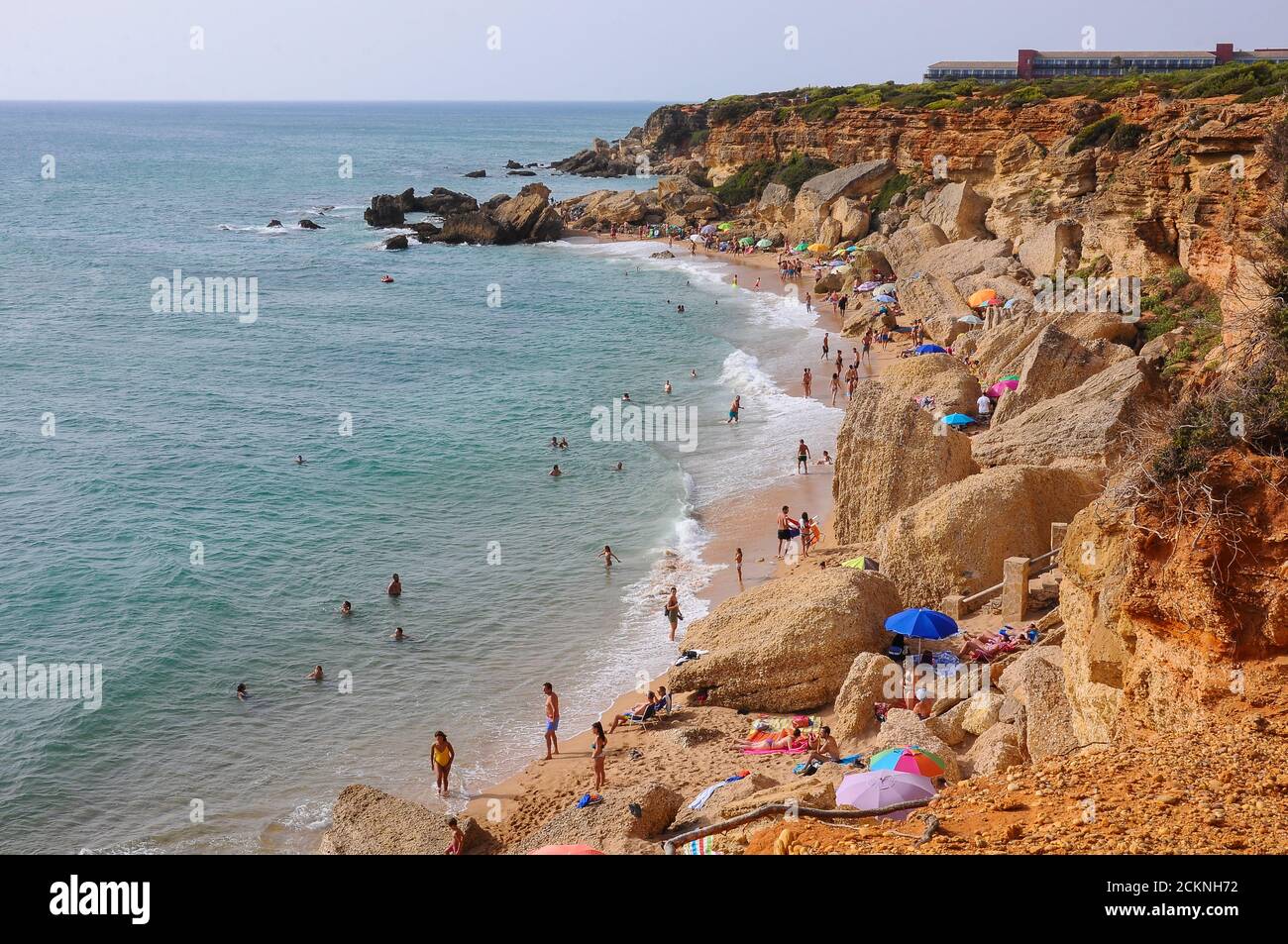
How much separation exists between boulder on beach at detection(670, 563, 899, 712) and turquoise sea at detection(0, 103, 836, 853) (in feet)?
8.09

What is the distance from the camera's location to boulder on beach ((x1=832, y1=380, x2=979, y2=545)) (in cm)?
1922

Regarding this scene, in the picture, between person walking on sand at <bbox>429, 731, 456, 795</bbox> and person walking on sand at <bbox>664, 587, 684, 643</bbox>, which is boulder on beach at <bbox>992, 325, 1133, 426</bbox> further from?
person walking on sand at <bbox>429, 731, 456, 795</bbox>

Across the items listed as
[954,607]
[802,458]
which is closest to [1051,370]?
[802,458]

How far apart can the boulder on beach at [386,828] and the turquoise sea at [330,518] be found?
0.91 meters

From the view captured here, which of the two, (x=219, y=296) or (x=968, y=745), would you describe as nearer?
(x=968, y=745)

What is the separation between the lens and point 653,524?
2589 cm

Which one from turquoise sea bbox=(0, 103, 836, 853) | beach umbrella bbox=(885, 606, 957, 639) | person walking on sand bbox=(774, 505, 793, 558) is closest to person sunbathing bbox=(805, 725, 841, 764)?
beach umbrella bbox=(885, 606, 957, 639)

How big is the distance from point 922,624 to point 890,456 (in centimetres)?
478

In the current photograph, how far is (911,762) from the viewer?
11.7m

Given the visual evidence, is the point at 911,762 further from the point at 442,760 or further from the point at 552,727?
the point at 442,760
